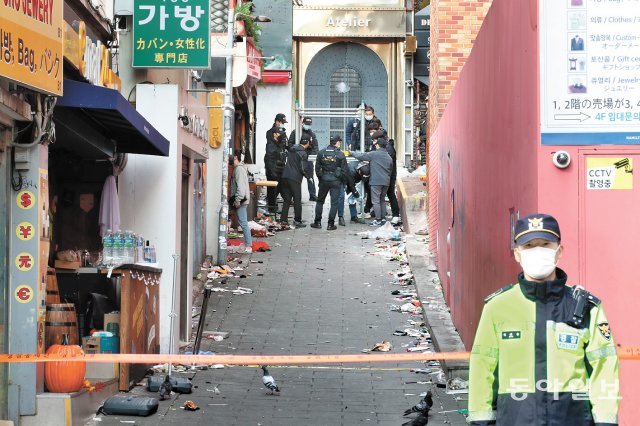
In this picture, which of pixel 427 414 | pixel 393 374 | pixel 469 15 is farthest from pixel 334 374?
pixel 469 15

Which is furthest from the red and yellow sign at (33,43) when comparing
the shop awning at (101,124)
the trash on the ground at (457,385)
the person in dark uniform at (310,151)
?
the person in dark uniform at (310,151)

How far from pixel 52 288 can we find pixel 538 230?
6126 mm

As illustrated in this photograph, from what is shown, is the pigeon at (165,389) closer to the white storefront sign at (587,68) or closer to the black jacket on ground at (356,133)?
the white storefront sign at (587,68)

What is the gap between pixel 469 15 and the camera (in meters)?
18.8

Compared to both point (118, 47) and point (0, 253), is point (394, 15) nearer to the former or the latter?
point (118, 47)

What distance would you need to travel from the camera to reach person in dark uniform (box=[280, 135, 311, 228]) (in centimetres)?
2536

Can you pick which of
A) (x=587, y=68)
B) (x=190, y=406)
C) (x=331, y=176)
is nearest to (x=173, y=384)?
(x=190, y=406)

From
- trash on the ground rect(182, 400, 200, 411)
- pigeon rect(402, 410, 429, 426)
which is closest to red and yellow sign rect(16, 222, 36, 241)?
trash on the ground rect(182, 400, 200, 411)

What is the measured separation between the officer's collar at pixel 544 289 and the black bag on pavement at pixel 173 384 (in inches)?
266

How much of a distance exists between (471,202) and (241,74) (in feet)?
37.7

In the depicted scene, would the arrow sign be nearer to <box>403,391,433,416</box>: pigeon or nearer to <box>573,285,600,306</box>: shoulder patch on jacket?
<box>573,285,600,306</box>: shoulder patch on jacket

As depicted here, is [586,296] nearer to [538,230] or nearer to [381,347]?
[538,230]

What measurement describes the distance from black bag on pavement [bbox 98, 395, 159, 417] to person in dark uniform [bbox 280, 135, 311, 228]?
15.1 m

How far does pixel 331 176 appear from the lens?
82.8 ft
